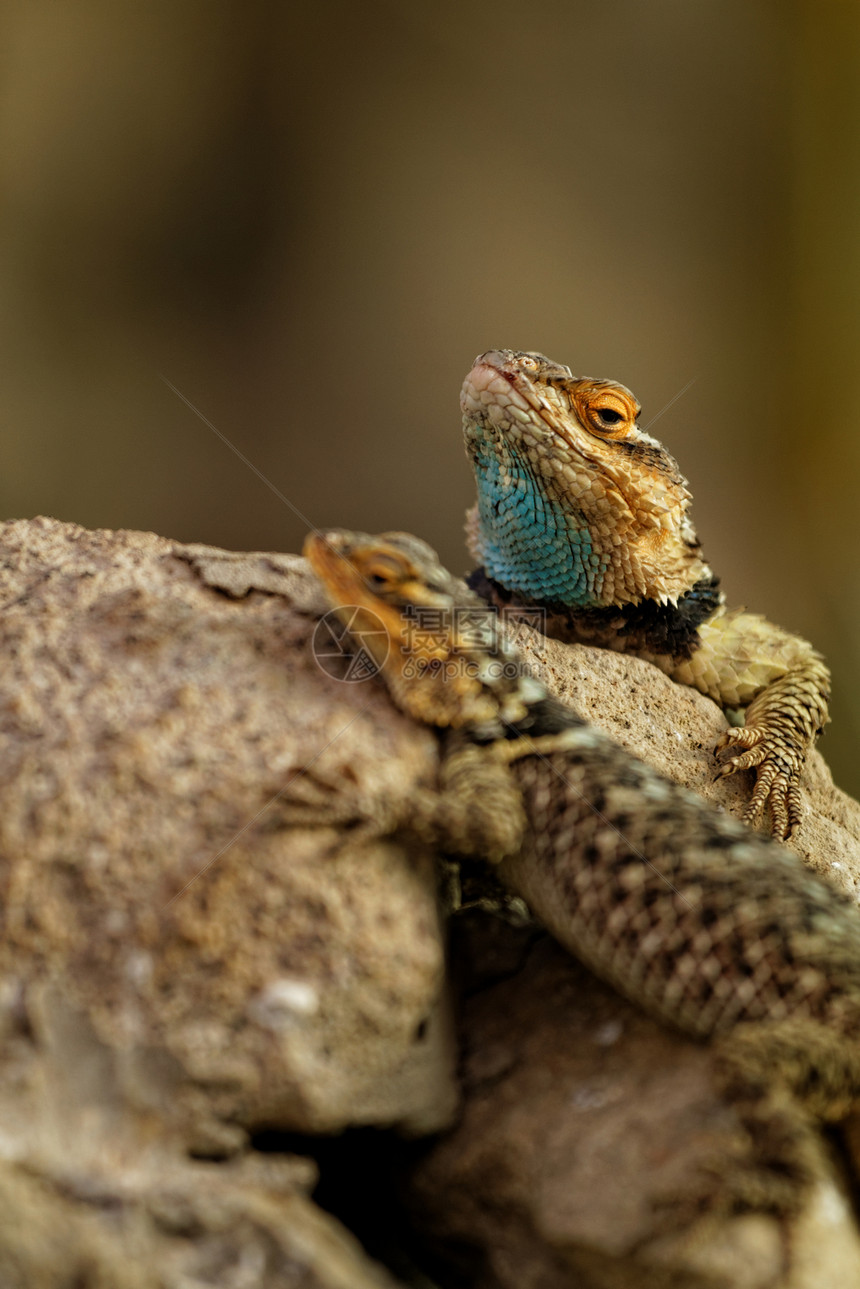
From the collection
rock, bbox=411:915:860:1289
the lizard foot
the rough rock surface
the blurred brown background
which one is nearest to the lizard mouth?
the lizard foot

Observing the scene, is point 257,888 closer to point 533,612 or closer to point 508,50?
point 533,612

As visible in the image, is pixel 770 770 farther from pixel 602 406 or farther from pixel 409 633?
pixel 409 633

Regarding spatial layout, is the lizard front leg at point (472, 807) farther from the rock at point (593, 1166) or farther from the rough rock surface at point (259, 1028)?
the rock at point (593, 1166)

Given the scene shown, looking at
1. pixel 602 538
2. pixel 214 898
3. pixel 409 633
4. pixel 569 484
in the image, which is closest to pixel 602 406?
pixel 569 484

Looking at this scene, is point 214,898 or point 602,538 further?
point 602,538

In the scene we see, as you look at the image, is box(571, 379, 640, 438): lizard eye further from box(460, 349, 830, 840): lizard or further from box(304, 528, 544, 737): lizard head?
box(304, 528, 544, 737): lizard head
